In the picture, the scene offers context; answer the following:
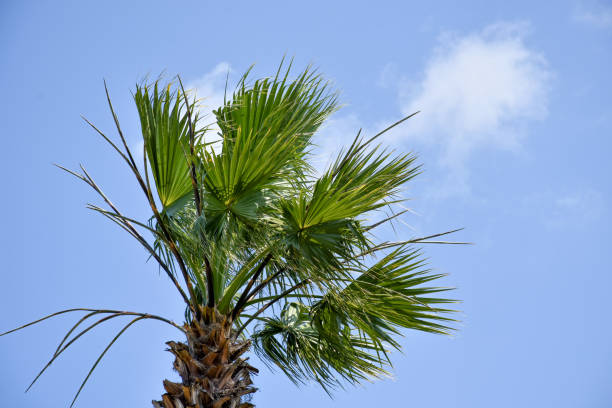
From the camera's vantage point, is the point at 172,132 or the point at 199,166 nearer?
the point at 199,166

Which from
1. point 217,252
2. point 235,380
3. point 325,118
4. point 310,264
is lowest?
point 235,380

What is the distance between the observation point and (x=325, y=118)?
546 centimetres

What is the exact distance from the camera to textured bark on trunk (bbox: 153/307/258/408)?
4266 mm

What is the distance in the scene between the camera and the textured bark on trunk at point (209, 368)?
4.27 metres

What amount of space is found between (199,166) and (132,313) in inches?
45.4

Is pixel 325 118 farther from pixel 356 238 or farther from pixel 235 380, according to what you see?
pixel 235 380

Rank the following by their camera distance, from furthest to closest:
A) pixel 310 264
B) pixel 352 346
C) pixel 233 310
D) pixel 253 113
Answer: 1. pixel 352 346
2. pixel 253 113
3. pixel 233 310
4. pixel 310 264

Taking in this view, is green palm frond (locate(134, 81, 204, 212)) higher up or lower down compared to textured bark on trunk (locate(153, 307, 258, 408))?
higher up

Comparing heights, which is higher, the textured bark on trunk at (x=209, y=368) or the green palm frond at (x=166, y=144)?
the green palm frond at (x=166, y=144)

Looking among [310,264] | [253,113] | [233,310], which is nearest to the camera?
[310,264]

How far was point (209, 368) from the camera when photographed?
4.38m

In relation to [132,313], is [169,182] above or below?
above

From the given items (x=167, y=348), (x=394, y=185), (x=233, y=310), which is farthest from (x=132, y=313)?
(x=394, y=185)

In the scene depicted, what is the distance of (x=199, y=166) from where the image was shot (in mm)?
4535
